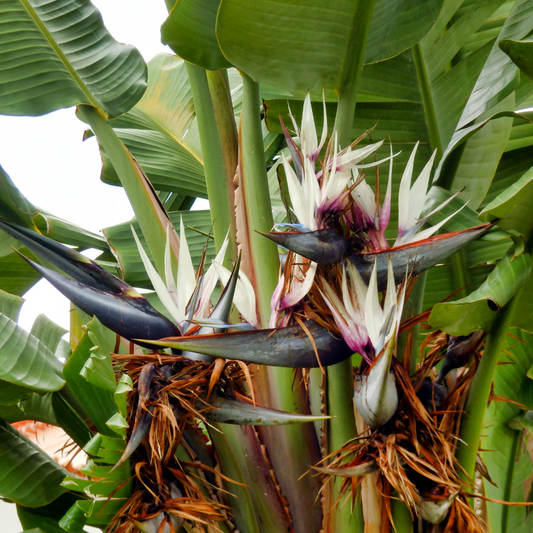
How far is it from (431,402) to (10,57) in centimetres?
60

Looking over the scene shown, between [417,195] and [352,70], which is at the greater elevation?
[352,70]

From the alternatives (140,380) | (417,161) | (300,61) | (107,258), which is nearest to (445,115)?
(417,161)

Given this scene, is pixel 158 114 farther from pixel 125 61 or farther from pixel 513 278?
pixel 513 278

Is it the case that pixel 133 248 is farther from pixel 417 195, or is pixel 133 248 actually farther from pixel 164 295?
pixel 417 195

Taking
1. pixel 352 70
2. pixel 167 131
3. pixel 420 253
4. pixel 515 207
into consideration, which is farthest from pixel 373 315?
pixel 167 131

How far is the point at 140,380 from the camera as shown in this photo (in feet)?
1.17

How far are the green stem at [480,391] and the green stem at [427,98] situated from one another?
29cm

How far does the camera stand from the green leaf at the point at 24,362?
0.42 m

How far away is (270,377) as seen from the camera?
491 millimetres

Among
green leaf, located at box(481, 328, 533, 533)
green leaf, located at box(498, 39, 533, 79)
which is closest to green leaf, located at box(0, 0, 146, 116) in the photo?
green leaf, located at box(498, 39, 533, 79)

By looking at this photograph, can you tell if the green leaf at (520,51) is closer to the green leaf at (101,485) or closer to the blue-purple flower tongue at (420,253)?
the blue-purple flower tongue at (420,253)

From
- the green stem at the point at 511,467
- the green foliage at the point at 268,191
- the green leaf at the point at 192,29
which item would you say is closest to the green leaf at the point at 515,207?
the green foliage at the point at 268,191

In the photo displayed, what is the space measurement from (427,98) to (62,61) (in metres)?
0.47

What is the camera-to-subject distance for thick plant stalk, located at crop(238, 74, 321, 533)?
0.47 metres
